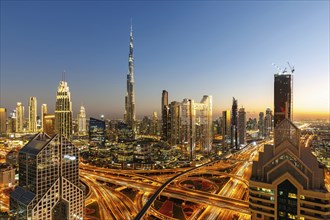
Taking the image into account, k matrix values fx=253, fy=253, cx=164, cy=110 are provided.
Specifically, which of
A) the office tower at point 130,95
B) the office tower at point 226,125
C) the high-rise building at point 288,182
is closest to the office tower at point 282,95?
the office tower at point 226,125

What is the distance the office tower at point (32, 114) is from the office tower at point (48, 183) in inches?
4291

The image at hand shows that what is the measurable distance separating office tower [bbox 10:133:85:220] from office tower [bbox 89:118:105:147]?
46.8m

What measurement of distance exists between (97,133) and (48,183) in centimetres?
5380

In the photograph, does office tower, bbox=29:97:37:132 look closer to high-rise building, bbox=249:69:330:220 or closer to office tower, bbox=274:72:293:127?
office tower, bbox=274:72:293:127

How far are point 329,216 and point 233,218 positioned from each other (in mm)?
9618

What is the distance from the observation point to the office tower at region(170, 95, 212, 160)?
65.6 m

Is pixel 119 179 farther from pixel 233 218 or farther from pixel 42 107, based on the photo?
pixel 42 107

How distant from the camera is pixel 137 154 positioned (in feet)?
182

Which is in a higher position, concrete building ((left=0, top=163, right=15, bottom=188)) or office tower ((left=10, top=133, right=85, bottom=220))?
office tower ((left=10, top=133, right=85, bottom=220))

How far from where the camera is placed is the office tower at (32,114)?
390ft

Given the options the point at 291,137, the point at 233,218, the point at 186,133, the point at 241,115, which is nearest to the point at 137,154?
the point at 186,133

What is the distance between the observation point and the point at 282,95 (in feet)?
259

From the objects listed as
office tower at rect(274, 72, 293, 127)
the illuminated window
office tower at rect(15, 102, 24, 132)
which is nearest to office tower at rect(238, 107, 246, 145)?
office tower at rect(274, 72, 293, 127)

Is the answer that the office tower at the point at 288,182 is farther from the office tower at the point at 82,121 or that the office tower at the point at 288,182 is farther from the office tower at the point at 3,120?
the office tower at the point at 82,121
